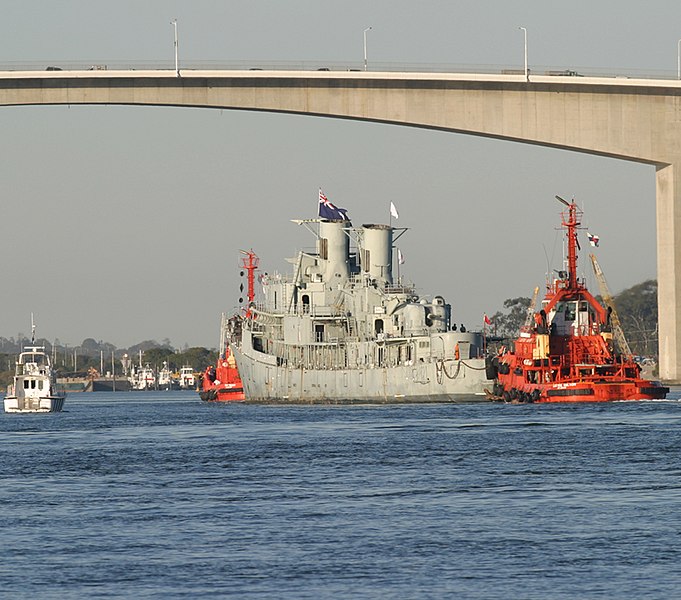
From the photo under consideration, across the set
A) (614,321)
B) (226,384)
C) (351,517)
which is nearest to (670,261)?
(614,321)

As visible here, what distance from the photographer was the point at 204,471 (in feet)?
150

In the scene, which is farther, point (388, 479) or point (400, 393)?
point (400, 393)

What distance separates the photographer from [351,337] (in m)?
108

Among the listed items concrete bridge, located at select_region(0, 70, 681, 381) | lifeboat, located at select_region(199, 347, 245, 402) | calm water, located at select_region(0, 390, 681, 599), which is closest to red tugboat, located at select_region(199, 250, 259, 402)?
lifeboat, located at select_region(199, 347, 245, 402)

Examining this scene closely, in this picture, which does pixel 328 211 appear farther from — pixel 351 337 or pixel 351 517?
pixel 351 517

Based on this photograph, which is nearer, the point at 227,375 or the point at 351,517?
the point at 351,517

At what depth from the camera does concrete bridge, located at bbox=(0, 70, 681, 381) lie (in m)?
97.1

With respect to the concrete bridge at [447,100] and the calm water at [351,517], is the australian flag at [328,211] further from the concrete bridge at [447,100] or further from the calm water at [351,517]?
the calm water at [351,517]

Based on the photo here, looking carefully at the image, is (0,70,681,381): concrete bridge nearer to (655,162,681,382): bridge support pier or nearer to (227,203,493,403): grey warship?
(655,162,681,382): bridge support pier

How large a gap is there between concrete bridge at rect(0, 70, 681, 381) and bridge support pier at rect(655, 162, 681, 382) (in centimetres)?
163

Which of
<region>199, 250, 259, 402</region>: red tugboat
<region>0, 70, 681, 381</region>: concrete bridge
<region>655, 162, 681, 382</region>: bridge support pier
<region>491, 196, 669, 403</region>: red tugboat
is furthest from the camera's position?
<region>199, 250, 259, 402</region>: red tugboat

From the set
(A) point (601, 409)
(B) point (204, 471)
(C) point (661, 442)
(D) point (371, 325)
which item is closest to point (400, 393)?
(D) point (371, 325)

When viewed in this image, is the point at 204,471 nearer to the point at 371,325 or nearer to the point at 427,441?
the point at 427,441

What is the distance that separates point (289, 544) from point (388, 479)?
12049 millimetres
